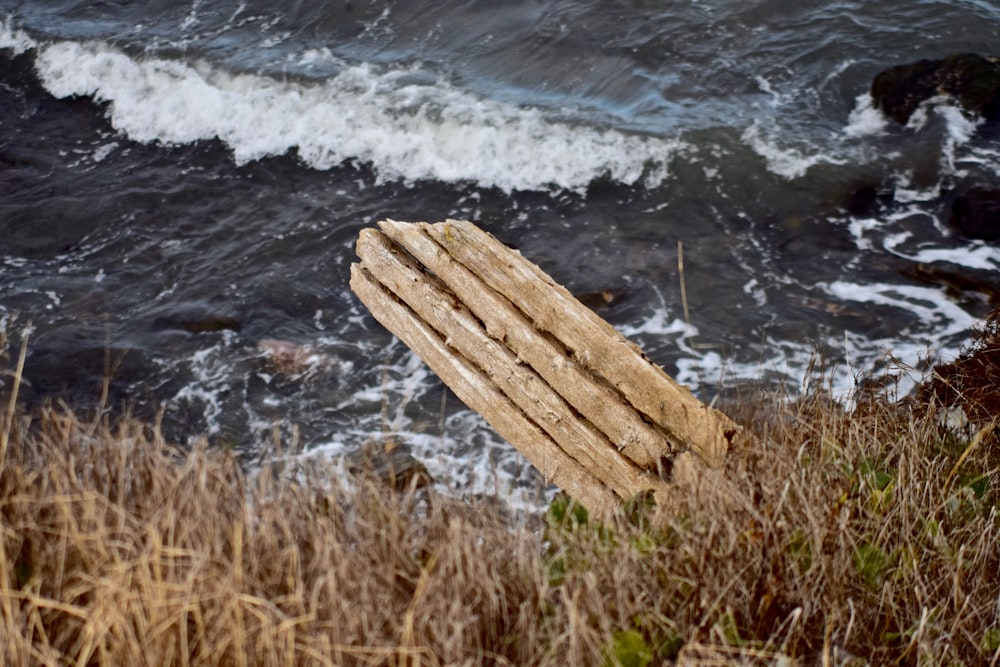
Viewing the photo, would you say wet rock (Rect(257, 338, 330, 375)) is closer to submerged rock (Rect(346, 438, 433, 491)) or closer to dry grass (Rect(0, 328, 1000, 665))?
submerged rock (Rect(346, 438, 433, 491))

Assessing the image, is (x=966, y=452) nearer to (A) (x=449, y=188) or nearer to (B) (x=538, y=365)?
(B) (x=538, y=365)

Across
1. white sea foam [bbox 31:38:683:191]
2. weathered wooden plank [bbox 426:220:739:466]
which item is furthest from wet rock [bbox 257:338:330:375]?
white sea foam [bbox 31:38:683:191]

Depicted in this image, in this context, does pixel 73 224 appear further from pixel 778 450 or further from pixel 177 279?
pixel 778 450

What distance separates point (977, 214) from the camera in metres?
7.17

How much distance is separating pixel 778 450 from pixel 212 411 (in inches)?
138

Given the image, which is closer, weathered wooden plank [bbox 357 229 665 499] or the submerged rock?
weathered wooden plank [bbox 357 229 665 499]

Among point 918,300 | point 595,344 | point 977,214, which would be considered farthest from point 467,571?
point 977,214

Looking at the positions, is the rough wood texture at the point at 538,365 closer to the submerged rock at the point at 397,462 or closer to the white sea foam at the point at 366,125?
the submerged rock at the point at 397,462

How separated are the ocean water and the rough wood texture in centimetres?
43

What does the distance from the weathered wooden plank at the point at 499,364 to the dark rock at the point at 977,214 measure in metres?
4.20

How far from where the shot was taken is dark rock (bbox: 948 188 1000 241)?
23.0 feet

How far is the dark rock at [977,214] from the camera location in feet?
23.0

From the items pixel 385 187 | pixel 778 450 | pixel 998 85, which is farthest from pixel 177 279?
pixel 998 85

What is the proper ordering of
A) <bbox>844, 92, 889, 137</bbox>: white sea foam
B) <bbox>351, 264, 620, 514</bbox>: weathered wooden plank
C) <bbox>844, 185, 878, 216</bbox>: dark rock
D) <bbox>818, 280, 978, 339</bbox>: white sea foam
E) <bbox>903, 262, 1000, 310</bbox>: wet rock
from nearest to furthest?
<bbox>351, 264, 620, 514</bbox>: weathered wooden plank, <bbox>818, 280, 978, 339</bbox>: white sea foam, <bbox>903, 262, 1000, 310</bbox>: wet rock, <bbox>844, 185, 878, 216</bbox>: dark rock, <bbox>844, 92, 889, 137</bbox>: white sea foam
